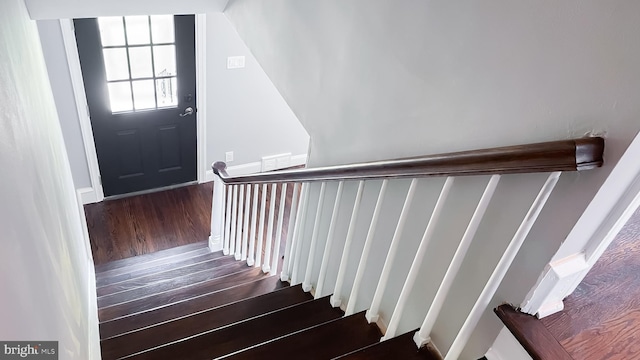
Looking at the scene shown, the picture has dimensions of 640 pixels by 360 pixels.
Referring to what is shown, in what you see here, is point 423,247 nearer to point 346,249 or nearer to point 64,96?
point 346,249

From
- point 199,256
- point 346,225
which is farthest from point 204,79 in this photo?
point 346,225

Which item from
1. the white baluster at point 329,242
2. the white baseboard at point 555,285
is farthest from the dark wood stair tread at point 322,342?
the white baseboard at point 555,285

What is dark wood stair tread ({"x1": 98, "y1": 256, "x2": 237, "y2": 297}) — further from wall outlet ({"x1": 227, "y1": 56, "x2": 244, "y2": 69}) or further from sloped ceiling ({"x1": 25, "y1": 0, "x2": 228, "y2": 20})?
wall outlet ({"x1": 227, "y1": 56, "x2": 244, "y2": 69})

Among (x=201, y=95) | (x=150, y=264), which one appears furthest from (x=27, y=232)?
(x=201, y=95)

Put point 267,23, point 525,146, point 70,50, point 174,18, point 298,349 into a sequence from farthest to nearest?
point 174,18 → point 70,50 → point 267,23 → point 298,349 → point 525,146

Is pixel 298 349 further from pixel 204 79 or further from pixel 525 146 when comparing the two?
pixel 204 79

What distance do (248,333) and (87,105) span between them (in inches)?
109

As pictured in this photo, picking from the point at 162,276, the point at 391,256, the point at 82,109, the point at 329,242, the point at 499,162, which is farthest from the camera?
the point at 82,109

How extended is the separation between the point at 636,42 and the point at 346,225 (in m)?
1.33

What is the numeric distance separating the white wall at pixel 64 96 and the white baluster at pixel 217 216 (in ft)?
4.40

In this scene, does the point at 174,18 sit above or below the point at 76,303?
above

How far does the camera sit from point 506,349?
3.70 ft

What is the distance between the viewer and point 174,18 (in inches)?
144

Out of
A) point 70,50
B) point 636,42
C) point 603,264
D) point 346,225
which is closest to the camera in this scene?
point 636,42
